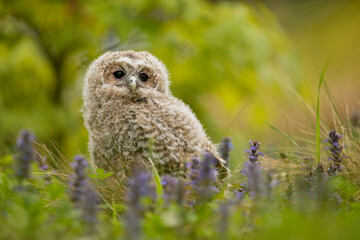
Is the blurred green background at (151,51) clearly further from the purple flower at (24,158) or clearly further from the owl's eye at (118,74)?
the purple flower at (24,158)

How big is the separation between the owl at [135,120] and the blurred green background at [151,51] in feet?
6.74

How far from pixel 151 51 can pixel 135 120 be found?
321cm

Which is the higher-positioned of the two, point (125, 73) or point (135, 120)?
point (125, 73)

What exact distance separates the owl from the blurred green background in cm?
206

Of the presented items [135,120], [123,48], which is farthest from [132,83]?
[123,48]

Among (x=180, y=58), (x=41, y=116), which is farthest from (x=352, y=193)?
(x=41, y=116)

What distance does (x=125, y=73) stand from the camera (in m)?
3.57

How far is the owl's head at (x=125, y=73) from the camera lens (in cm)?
351

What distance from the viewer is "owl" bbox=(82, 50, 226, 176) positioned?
3100 mm

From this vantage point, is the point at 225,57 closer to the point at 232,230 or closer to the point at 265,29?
the point at 265,29

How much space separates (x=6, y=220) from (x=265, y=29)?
5.18 metres

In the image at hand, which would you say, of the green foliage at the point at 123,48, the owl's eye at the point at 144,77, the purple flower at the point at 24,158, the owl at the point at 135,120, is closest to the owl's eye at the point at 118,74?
the owl at the point at 135,120

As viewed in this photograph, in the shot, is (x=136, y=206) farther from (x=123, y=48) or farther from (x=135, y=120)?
(x=123, y=48)

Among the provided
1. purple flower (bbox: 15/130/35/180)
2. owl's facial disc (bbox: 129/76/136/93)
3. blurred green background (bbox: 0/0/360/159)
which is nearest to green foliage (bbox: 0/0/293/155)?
blurred green background (bbox: 0/0/360/159)
